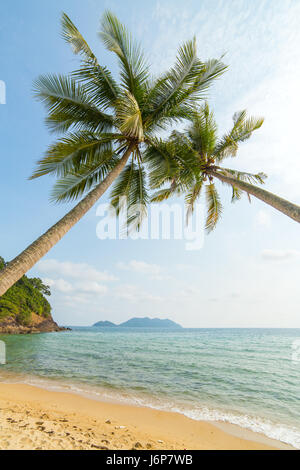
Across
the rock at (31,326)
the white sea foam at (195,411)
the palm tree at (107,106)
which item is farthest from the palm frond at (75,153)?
the rock at (31,326)

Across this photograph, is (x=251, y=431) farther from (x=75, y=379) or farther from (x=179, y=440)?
(x=75, y=379)

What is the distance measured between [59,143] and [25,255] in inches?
173

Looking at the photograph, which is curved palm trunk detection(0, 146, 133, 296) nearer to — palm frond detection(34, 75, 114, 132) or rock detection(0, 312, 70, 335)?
palm frond detection(34, 75, 114, 132)

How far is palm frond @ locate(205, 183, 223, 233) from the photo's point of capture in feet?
32.4

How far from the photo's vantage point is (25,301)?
154ft

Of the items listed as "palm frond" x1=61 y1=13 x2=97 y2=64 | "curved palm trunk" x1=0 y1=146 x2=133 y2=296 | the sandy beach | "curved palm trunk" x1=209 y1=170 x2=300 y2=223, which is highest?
"palm frond" x1=61 y1=13 x2=97 y2=64

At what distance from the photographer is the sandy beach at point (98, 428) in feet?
13.8

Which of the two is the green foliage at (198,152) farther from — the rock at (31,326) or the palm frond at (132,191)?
the rock at (31,326)

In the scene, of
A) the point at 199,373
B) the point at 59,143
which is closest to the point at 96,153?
the point at 59,143

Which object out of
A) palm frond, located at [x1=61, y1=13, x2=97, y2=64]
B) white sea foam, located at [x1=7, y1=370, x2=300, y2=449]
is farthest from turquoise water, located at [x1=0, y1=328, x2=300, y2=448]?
palm frond, located at [x1=61, y1=13, x2=97, y2=64]

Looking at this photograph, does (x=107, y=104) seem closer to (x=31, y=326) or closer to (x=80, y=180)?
(x=80, y=180)

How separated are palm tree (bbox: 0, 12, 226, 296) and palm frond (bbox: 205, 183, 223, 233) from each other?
3389mm
